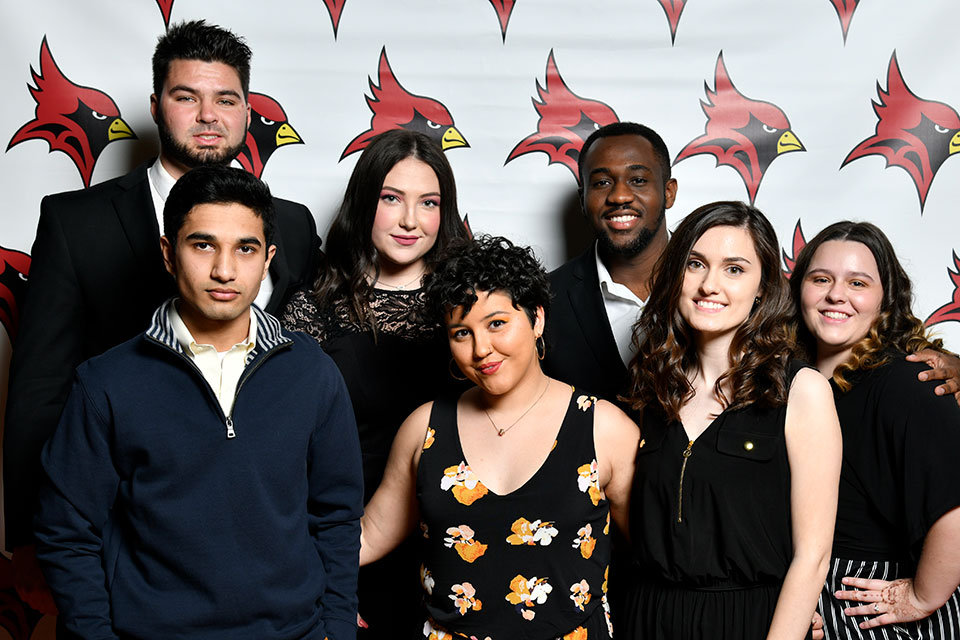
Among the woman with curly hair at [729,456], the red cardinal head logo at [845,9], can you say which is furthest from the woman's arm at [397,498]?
the red cardinal head logo at [845,9]

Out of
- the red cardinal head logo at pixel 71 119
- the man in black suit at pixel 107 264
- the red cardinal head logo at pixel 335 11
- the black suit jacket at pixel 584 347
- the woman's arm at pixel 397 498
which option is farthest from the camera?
the red cardinal head logo at pixel 335 11

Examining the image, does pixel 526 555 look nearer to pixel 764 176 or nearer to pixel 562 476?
pixel 562 476

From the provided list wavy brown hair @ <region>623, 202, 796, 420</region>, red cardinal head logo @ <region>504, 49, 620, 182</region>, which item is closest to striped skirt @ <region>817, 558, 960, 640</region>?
wavy brown hair @ <region>623, 202, 796, 420</region>

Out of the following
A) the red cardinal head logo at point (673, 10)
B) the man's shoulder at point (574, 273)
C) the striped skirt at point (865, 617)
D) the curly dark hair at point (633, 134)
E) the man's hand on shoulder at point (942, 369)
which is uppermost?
the red cardinal head logo at point (673, 10)

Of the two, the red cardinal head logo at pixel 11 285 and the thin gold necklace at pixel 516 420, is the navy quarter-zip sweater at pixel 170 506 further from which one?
the red cardinal head logo at pixel 11 285

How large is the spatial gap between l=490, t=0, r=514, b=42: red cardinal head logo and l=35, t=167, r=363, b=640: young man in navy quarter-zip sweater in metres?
1.41

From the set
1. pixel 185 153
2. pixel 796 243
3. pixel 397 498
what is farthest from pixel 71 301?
pixel 796 243

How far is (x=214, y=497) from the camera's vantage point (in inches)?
53.1

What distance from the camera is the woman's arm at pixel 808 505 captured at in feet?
4.91

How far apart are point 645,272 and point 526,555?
1085mm

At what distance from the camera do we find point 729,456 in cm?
155

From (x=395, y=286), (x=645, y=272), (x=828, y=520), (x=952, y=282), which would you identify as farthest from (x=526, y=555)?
A: (x=952, y=282)

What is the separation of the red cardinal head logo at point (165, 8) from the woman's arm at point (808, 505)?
2139mm

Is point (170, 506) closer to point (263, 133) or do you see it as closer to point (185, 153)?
point (185, 153)
